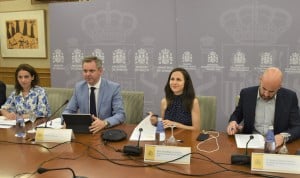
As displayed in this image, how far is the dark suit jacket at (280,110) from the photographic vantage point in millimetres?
2395

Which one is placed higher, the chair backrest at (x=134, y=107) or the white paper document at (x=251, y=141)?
the chair backrest at (x=134, y=107)

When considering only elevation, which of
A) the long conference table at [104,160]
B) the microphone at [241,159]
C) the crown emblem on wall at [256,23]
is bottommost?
the long conference table at [104,160]

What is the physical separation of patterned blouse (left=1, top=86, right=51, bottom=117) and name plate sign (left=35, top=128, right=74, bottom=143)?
88cm

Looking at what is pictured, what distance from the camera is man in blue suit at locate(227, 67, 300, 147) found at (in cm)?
228

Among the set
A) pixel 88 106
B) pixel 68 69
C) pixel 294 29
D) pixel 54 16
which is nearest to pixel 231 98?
pixel 294 29

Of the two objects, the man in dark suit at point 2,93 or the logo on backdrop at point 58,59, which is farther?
the logo on backdrop at point 58,59

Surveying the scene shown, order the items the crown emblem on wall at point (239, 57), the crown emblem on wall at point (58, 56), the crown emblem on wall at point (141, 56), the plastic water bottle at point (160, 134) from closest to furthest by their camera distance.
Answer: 1. the plastic water bottle at point (160, 134)
2. the crown emblem on wall at point (239, 57)
3. the crown emblem on wall at point (141, 56)
4. the crown emblem on wall at point (58, 56)

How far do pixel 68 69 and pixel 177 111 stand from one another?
227cm

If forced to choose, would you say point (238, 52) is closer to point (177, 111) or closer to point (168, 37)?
point (168, 37)

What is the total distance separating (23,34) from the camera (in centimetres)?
509

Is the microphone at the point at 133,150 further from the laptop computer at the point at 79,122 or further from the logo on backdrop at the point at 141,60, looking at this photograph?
the logo on backdrop at the point at 141,60

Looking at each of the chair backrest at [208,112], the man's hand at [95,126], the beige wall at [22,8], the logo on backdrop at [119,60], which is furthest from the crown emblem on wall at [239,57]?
the beige wall at [22,8]

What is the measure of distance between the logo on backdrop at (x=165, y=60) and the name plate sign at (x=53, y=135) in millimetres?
2055

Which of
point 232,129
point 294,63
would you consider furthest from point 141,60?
point 232,129
